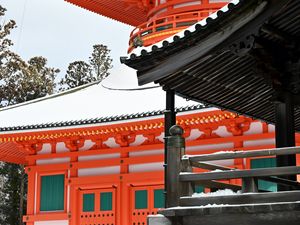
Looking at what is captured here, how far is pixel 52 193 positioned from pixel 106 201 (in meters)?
1.78

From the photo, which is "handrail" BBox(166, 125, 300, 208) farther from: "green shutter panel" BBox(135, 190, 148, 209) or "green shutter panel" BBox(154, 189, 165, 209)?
"green shutter panel" BBox(135, 190, 148, 209)

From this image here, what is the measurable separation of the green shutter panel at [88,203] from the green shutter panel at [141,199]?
1.39 m

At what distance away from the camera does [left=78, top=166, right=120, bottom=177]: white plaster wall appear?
18.8 metres

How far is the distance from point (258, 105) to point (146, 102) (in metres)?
7.64

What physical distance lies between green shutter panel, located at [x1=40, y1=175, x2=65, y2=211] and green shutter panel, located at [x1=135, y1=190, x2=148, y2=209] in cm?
237

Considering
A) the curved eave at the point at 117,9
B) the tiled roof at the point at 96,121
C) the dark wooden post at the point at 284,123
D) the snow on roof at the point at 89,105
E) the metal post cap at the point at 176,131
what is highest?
the curved eave at the point at 117,9

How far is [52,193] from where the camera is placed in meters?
19.5

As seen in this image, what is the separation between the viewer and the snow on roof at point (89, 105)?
59.9 feet

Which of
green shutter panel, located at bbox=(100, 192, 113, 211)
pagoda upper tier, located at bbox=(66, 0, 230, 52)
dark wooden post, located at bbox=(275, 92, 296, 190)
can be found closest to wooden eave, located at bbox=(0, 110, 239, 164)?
green shutter panel, located at bbox=(100, 192, 113, 211)

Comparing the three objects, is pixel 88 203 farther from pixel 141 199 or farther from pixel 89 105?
pixel 89 105

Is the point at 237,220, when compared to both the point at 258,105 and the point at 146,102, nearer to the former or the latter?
the point at 258,105

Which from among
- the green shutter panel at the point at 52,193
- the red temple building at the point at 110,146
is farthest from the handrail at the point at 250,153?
the green shutter panel at the point at 52,193

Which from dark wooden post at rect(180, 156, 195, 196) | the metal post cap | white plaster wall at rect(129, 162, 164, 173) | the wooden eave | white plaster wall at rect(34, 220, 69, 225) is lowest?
white plaster wall at rect(34, 220, 69, 225)

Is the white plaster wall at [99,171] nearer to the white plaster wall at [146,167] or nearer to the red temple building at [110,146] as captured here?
the red temple building at [110,146]
